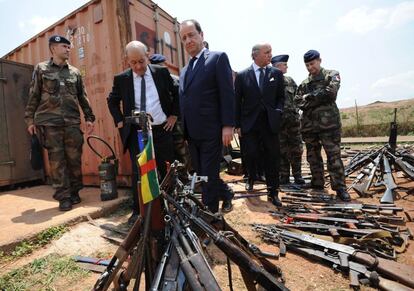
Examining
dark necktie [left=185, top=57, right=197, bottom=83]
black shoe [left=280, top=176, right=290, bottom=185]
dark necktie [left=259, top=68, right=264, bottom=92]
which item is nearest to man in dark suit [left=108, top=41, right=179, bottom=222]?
dark necktie [left=185, top=57, right=197, bottom=83]

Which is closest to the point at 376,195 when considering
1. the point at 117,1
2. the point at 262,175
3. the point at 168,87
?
the point at 262,175

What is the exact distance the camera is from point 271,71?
12.2 feet

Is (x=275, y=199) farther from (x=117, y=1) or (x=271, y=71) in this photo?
(x=117, y=1)

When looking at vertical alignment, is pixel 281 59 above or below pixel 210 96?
above

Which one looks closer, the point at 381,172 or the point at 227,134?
the point at 227,134

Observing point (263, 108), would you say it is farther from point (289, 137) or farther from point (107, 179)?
point (107, 179)

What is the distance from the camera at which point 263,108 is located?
3652 millimetres

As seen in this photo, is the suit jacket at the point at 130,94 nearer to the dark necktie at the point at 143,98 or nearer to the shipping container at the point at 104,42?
the dark necktie at the point at 143,98

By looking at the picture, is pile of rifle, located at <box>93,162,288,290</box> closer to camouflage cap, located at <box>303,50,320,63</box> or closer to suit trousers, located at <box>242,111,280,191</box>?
suit trousers, located at <box>242,111,280,191</box>

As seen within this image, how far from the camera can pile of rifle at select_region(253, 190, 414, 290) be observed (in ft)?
6.29

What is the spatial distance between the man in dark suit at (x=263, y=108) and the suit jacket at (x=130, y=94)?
1.11 meters

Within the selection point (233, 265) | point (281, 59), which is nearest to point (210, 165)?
point (233, 265)

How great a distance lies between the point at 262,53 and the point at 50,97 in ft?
9.42

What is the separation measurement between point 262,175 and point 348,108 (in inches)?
684
